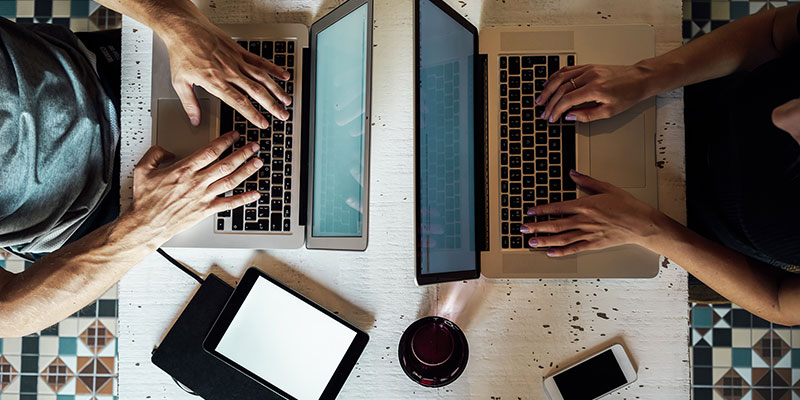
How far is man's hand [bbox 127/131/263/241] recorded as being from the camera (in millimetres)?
1058

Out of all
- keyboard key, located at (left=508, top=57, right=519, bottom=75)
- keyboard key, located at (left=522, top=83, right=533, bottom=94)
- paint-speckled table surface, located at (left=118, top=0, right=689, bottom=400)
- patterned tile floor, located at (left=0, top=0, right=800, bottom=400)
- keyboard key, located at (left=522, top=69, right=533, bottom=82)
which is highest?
keyboard key, located at (left=508, top=57, right=519, bottom=75)

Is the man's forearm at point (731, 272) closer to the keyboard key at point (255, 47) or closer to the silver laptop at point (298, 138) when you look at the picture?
the silver laptop at point (298, 138)

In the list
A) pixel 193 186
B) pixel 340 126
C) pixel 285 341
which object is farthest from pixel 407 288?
pixel 193 186

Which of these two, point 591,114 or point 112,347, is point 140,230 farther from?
point 112,347

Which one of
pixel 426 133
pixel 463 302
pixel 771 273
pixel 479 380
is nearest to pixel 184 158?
pixel 426 133

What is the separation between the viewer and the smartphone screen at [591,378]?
1068 mm

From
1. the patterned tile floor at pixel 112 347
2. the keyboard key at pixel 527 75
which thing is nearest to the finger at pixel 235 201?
the keyboard key at pixel 527 75

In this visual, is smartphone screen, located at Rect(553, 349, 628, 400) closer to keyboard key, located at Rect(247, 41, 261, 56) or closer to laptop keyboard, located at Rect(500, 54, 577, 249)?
laptop keyboard, located at Rect(500, 54, 577, 249)

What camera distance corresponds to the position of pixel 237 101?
1.07 metres

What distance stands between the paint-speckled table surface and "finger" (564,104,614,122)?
163 millimetres

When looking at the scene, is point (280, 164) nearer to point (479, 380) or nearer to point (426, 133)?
point (426, 133)

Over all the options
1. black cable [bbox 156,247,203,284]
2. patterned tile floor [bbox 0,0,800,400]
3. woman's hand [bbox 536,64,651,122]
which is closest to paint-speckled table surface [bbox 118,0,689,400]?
black cable [bbox 156,247,203,284]

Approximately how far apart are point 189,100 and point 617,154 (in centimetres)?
96

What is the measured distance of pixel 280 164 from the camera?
1099 mm
